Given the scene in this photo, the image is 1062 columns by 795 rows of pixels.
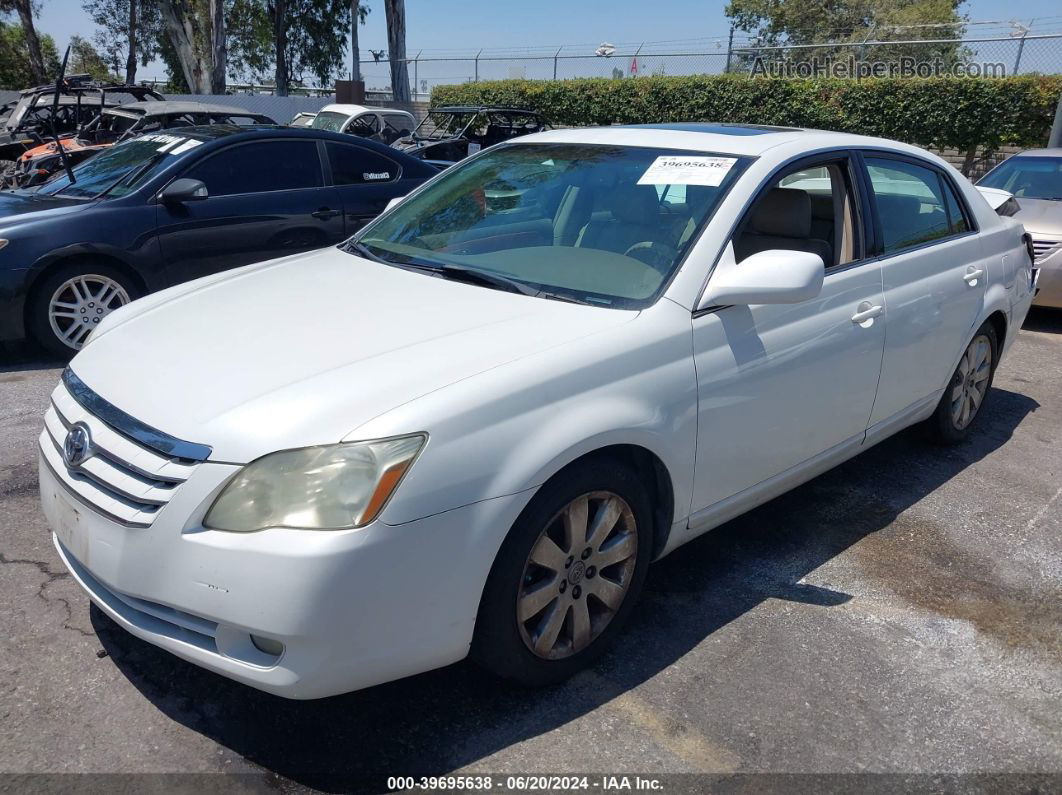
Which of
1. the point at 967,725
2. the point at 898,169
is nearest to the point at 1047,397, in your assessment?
the point at 898,169

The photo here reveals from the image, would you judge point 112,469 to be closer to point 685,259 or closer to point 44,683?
point 44,683

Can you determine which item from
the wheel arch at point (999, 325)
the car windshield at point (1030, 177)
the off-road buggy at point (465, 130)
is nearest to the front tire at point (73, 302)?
the wheel arch at point (999, 325)

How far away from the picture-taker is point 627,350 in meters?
2.84

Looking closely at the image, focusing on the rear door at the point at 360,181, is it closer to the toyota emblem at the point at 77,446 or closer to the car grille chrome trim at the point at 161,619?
the toyota emblem at the point at 77,446

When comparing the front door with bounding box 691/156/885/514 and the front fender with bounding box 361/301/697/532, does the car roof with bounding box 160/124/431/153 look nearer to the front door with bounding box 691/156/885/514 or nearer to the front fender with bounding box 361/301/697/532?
the front door with bounding box 691/156/885/514

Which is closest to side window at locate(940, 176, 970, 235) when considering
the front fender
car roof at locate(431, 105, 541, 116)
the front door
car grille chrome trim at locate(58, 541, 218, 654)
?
the front door

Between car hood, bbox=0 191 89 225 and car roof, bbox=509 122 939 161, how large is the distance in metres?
3.58

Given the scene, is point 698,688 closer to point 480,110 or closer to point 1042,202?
point 1042,202

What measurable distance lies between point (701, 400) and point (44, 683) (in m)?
2.20

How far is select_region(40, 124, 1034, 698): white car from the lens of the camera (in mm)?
2303

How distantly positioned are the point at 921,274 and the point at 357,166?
469 centimetres

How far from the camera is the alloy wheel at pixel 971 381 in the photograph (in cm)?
480

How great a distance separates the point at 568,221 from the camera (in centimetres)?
359

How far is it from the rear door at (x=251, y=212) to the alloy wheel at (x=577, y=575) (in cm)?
467
